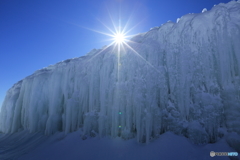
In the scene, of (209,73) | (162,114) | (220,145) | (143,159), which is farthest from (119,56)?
(220,145)

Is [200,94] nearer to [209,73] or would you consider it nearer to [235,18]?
[209,73]

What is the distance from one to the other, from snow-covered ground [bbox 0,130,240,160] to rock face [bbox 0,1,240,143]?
1.43 ft

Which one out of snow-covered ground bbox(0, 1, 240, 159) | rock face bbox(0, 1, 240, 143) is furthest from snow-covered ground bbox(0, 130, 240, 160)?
rock face bbox(0, 1, 240, 143)

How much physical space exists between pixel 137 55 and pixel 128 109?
3422 millimetres

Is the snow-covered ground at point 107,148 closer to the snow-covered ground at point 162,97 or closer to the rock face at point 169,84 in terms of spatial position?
the snow-covered ground at point 162,97

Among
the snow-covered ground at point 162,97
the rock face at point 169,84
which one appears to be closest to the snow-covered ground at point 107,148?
the snow-covered ground at point 162,97

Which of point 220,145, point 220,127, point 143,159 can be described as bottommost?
point 143,159

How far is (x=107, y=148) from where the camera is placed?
894 centimetres

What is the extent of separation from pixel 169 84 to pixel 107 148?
202 inches

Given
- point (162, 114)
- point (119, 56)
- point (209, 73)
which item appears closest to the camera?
point (209, 73)

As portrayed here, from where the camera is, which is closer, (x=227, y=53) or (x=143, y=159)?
(x=227, y=53)

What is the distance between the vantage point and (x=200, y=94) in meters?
7.28

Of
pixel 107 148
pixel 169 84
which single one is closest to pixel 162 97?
pixel 169 84

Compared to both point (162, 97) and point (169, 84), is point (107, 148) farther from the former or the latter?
point (169, 84)
